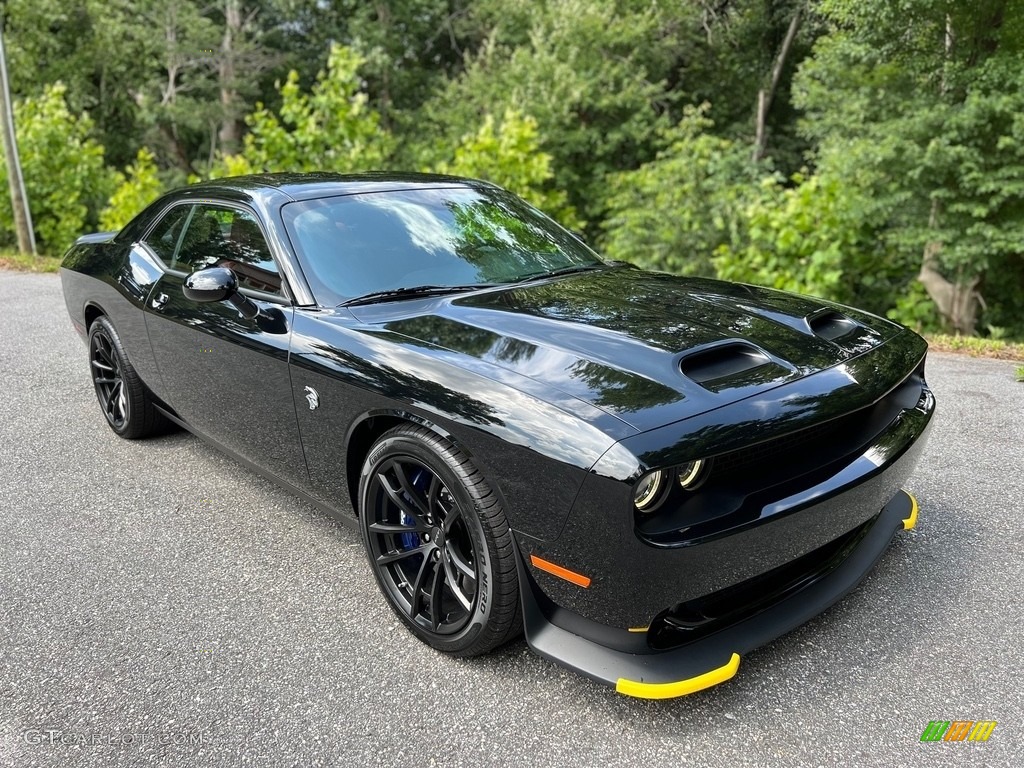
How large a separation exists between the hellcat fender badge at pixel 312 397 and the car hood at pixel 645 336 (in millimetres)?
318

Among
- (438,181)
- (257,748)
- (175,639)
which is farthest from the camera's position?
(438,181)

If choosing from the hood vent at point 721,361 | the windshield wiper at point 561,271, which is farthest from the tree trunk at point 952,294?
the hood vent at point 721,361

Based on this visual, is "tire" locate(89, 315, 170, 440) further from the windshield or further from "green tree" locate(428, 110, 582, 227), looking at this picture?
"green tree" locate(428, 110, 582, 227)

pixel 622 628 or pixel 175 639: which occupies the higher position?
pixel 622 628

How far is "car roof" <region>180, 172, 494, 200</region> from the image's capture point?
325cm

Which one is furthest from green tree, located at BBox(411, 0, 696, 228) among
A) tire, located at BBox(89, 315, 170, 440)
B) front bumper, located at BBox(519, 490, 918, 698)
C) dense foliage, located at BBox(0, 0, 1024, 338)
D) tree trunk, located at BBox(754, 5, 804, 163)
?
front bumper, located at BBox(519, 490, 918, 698)

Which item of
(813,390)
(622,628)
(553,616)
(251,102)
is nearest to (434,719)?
(553,616)

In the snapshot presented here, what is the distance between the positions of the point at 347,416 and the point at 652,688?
1.29 meters

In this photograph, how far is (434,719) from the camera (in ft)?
7.00

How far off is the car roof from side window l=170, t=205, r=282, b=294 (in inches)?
5.1

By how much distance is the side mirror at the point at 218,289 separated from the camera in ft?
9.40

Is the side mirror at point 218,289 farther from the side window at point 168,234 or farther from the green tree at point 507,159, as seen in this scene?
the green tree at point 507,159

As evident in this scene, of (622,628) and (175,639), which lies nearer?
(622,628)

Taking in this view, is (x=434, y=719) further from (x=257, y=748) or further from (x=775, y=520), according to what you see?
(x=775, y=520)
